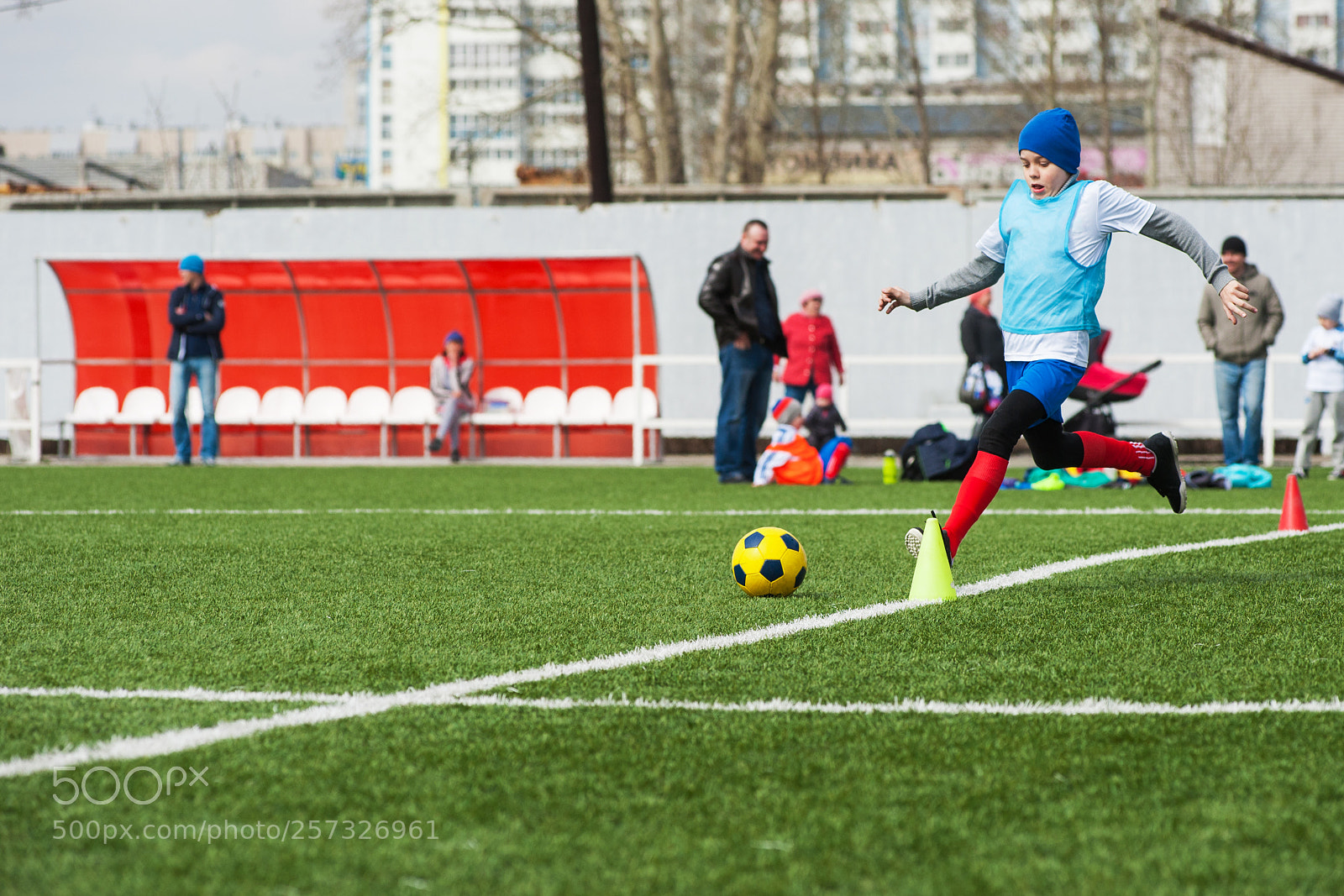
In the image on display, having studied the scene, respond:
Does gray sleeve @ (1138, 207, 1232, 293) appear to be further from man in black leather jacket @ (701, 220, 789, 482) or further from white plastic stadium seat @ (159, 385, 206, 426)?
white plastic stadium seat @ (159, 385, 206, 426)

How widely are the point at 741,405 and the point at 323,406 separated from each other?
295 inches

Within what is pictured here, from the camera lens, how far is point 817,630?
14.8ft

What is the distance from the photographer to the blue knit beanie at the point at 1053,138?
17.5 feet

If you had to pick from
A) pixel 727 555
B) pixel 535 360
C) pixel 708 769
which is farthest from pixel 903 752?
pixel 535 360

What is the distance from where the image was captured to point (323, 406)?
720 inches

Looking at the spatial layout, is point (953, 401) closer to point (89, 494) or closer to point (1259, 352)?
point (1259, 352)

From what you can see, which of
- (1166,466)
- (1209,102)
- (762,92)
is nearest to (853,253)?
(762,92)

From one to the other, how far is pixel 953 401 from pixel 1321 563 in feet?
41.6

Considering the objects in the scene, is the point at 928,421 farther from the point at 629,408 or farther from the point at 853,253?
the point at 853,253

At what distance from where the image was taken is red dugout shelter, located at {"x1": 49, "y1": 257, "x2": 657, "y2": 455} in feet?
60.0

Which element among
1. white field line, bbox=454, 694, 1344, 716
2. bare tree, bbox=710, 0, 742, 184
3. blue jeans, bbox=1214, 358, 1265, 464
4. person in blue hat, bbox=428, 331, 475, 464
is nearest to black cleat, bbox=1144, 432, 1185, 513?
white field line, bbox=454, 694, 1344, 716

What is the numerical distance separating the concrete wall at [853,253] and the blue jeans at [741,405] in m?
5.39

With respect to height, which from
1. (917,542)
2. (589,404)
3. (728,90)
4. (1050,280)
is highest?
(728,90)

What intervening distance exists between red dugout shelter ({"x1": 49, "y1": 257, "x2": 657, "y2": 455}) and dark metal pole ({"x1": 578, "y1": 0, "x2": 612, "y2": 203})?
173 cm
